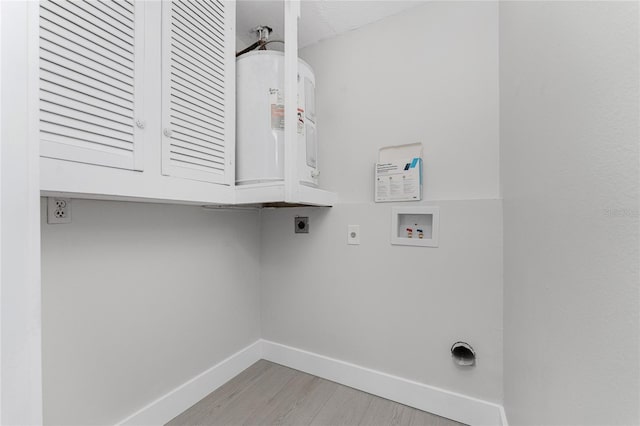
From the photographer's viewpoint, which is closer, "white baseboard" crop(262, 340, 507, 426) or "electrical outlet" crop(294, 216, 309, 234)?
"white baseboard" crop(262, 340, 507, 426)

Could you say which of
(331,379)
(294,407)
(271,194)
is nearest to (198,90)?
(271,194)

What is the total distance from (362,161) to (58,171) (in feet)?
4.73

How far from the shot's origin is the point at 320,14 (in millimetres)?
1730

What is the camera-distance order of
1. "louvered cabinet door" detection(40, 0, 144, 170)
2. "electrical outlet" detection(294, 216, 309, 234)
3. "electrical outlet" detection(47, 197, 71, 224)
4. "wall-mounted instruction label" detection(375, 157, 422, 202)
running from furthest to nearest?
1. "electrical outlet" detection(294, 216, 309, 234)
2. "wall-mounted instruction label" detection(375, 157, 422, 202)
3. "electrical outlet" detection(47, 197, 71, 224)
4. "louvered cabinet door" detection(40, 0, 144, 170)

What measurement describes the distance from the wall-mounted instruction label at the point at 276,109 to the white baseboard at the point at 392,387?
4.92 ft

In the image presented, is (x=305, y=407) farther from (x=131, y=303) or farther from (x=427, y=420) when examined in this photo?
(x=131, y=303)

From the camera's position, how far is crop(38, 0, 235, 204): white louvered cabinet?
2.83 feet

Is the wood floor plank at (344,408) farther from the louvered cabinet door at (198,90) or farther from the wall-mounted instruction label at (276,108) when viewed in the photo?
the wall-mounted instruction label at (276,108)

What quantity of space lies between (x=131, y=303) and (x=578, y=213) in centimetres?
167

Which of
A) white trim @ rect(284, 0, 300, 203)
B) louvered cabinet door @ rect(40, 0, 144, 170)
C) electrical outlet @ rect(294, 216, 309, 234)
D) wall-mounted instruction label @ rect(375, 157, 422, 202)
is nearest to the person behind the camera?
louvered cabinet door @ rect(40, 0, 144, 170)

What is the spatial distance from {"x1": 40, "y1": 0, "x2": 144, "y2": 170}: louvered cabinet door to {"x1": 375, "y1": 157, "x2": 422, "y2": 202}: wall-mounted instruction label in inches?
48.2

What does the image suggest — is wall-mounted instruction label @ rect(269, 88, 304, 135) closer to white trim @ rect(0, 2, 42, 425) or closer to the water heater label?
the water heater label

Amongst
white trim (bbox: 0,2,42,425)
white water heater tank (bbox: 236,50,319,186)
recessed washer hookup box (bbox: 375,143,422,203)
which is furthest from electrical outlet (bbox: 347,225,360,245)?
white trim (bbox: 0,2,42,425)

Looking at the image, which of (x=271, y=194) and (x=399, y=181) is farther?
(x=399, y=181)
